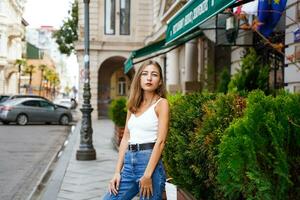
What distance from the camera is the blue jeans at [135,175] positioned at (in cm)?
425

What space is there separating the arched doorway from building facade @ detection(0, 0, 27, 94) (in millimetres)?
19902

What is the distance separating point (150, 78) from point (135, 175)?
2.65 feet

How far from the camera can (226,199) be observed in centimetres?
445

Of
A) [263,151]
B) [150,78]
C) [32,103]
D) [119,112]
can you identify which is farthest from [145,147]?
[32,103]

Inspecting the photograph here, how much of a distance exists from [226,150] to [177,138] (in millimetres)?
2230

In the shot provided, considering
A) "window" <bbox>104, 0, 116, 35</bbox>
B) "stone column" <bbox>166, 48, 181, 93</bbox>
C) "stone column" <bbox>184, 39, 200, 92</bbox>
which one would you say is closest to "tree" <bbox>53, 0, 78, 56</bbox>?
"window" <bbox>104, 0, 116, 35</bbox>

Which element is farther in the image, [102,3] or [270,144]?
[102,3]

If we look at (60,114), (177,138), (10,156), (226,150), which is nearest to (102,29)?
(60,114)

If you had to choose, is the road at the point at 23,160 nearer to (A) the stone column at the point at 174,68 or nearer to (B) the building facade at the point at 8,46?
(A) the stone column at the point at 174,68

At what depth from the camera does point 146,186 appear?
164 inches

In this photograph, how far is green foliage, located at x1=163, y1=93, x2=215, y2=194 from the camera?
5.38 m

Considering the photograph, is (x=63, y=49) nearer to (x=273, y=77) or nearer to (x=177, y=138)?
(x=273, y=77)

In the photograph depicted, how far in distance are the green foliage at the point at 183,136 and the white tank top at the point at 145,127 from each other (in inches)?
41.4

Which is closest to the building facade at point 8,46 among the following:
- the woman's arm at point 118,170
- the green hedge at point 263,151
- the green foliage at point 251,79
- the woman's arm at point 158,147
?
the green foliage at point 251,79
